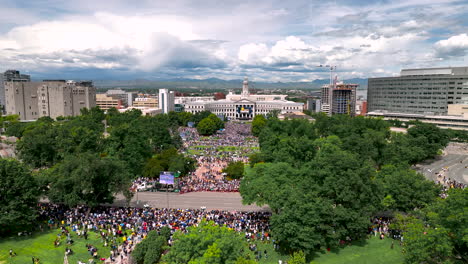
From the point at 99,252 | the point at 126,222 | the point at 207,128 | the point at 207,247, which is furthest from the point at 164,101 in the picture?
the point at 207,247

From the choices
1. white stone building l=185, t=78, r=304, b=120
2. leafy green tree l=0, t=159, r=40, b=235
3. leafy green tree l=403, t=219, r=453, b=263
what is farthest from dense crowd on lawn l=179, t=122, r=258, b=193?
white stone building l=185, t=78, r=304, b=120

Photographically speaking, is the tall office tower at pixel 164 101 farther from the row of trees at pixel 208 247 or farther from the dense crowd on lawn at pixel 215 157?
the row of trees at pixel 208 247

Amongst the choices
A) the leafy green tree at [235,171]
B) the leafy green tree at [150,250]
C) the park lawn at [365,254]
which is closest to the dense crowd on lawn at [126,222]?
the leafy green tree at [150,250]

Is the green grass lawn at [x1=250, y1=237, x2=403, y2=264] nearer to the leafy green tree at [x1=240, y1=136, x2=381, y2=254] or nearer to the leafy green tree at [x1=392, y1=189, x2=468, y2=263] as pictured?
the leafy green tree at [x1=240, y1=136, x2=381, y2=254]

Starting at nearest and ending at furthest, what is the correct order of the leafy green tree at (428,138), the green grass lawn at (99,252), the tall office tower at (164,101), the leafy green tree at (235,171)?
the green grass lawn at (99,252)
the leafy green tree at (235,171)
the leafy green tree at (428,138)
the tall office tower at (164,101)

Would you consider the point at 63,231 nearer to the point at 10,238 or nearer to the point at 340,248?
the point at 10,238
